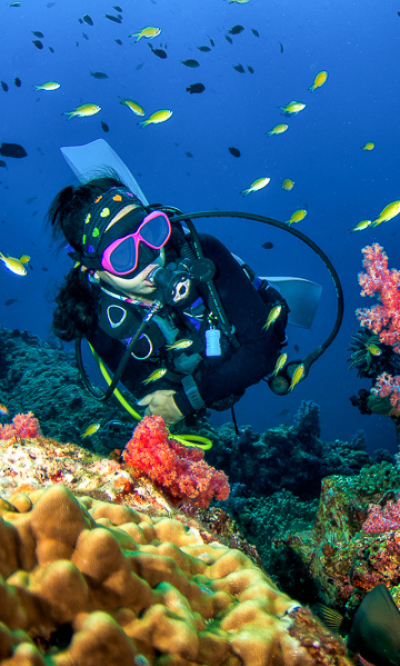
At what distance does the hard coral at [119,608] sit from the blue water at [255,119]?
35.6 meters

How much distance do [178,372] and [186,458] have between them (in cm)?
103

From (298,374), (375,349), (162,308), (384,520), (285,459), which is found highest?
(162,308)

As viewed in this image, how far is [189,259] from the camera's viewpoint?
3.71 metres

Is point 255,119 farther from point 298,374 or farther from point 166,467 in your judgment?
point 166,467

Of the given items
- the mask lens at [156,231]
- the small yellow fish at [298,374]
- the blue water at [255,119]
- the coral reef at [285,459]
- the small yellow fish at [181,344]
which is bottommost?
the coral reef at [285,459]

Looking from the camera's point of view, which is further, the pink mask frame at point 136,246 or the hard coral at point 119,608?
the pink mask frame at point 136,246

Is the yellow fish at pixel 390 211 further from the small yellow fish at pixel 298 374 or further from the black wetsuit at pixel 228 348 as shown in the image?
the small yellow fish at pixel 298 374

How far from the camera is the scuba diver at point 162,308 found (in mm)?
3527

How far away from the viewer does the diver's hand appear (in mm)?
3623

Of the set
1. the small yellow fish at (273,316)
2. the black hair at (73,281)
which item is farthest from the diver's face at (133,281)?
the small yellow fish at (273,316)

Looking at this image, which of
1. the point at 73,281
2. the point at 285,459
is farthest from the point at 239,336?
the point at 285,459

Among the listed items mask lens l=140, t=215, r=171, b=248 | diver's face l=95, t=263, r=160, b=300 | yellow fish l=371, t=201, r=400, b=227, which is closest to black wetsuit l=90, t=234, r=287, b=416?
diver's face l=95, t=263, r=160, b=300

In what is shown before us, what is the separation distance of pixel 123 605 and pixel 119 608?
16 mm

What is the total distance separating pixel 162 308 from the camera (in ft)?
11.8
